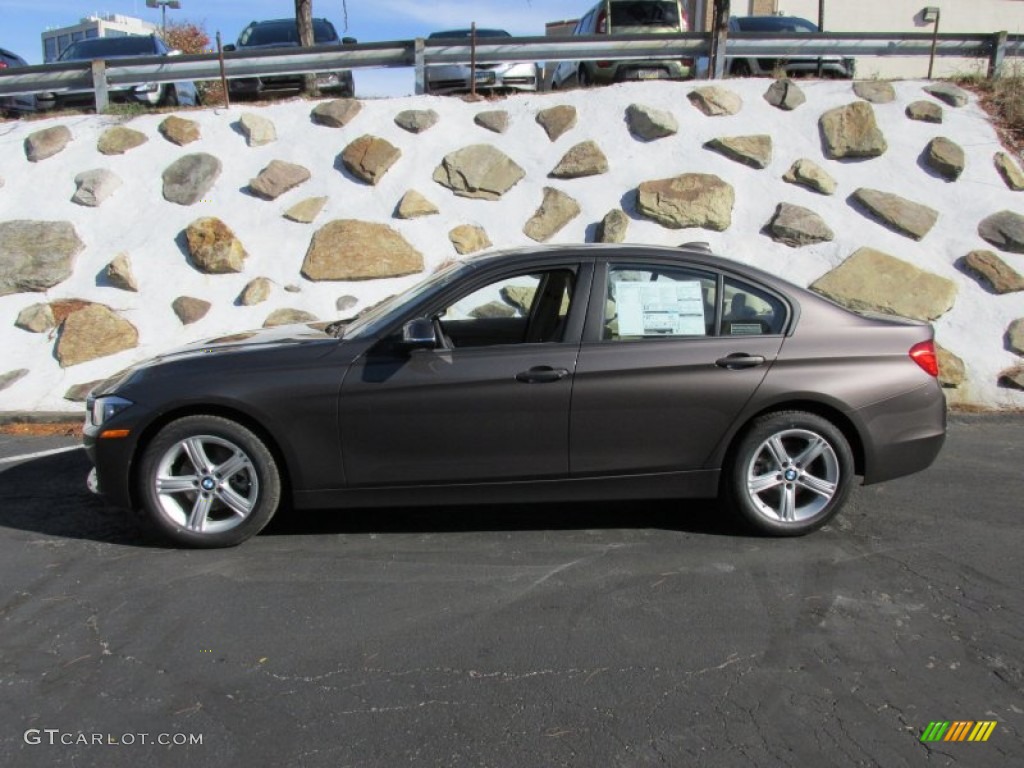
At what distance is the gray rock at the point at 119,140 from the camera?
406 inches

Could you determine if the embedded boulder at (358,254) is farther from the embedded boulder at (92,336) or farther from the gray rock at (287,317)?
the embedded boulder at (92,336)

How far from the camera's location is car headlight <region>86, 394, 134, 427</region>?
178 inches

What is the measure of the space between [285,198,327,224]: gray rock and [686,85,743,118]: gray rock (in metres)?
4.40

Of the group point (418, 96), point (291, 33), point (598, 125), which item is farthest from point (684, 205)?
point (291, 33)

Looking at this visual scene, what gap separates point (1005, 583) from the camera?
414 centimetres

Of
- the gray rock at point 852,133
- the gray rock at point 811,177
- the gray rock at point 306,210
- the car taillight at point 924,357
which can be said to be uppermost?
the gray rock at point 852,133

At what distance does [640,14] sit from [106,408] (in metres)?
13.1

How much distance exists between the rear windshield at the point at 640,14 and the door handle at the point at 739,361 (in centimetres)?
1194

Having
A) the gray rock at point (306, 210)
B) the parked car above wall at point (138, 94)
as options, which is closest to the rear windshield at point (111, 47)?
the parked car above wall at point (138, 94)

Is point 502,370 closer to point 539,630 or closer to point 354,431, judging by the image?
point 354,431

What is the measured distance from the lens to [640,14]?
15219 mm

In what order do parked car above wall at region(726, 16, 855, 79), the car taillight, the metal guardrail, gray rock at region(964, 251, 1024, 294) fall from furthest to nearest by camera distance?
1. parked car above wall at region(726, 16, 855, 79)
2. the metal guardrail
3. gray rock at region(964, 251, 1024, 294)
4. the car taillight

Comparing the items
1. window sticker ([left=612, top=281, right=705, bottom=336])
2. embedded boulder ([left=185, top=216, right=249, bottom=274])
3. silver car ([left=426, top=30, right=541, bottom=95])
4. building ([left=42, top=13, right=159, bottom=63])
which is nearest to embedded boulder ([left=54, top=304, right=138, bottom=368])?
embedded boulder ([left=185, top=216, right=249, bottom=274])

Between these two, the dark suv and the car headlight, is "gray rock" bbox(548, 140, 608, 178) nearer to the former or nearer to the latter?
the dark suv
